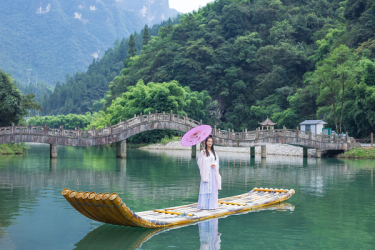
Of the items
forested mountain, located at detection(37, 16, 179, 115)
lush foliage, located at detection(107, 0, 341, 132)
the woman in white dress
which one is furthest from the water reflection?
forested mountain, located at detection(37, 16, 179, 115)

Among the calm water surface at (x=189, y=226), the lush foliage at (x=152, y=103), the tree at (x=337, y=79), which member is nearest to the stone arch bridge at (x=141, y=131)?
the tree at (x=337, y=79)

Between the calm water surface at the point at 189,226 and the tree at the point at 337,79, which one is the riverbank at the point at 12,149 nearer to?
the calm water surface at the point at 189,226

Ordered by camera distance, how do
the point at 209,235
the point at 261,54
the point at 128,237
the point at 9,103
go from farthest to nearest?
the point at 261,54 < the point at 9,103 < the point at 209,235 < the point at 128,237

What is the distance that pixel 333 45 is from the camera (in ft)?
185

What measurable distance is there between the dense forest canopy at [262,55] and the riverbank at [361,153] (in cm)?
673

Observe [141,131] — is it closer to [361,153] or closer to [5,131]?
[5,131]

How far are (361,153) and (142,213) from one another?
3007 cm

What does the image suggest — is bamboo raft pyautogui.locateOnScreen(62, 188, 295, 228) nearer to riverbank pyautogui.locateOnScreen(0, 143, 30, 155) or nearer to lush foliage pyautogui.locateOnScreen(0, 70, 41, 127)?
lush foliage pyautogui.locateOnScreen(0, 70, 41, 127)

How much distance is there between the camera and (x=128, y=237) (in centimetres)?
927

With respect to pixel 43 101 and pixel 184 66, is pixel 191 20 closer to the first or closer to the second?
pixel 184 66

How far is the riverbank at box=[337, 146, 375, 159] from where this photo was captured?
116 ft

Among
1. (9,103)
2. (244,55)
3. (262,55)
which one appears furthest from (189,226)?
(244,55)

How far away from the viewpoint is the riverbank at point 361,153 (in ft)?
116

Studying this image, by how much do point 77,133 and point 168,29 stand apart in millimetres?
58442
